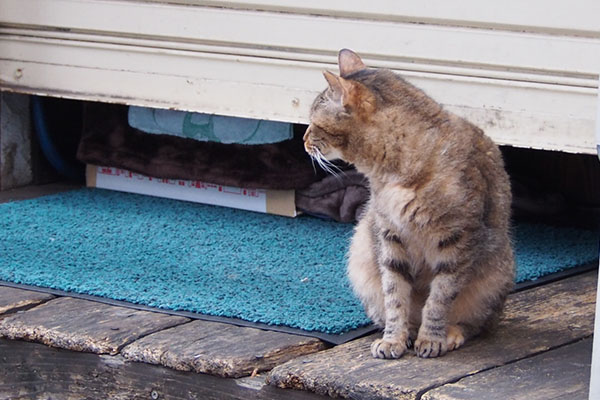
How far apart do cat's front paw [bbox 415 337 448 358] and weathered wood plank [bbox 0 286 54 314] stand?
3.93ft

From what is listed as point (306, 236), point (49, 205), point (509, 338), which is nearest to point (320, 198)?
point (306, 236)

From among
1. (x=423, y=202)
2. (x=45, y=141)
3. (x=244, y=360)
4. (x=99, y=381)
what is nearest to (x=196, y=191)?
(x=45, y=141)

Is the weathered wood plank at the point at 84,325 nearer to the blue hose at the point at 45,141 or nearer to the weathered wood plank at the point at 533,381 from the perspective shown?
→ the weathered wood plank at the point at 533,381

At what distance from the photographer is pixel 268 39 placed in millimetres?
4012

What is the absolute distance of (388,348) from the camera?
2531 mm

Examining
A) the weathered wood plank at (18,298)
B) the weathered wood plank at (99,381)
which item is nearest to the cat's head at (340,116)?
the weathered wood plank at (99,381)

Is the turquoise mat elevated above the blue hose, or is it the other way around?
the blue hose

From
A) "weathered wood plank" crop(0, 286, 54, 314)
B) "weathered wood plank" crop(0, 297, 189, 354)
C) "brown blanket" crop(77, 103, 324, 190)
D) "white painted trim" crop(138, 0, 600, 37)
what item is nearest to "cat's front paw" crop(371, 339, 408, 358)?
"weathered wood plank" crop(0, 297, 189, 354)

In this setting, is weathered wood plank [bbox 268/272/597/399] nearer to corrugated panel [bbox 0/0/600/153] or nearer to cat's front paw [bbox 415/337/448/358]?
cat's front paw [bbox 415/337/448/358]

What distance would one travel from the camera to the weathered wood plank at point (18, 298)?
9.70 feet

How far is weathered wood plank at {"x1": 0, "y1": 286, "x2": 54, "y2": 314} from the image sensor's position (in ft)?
9.70

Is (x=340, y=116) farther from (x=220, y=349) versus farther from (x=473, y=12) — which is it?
(x=473, y=12)

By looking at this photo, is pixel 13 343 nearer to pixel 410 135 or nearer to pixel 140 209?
pixel 410 135

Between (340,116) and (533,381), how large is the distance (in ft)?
2.66
